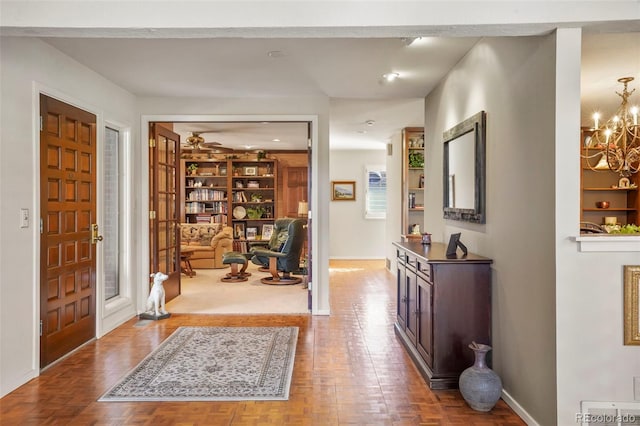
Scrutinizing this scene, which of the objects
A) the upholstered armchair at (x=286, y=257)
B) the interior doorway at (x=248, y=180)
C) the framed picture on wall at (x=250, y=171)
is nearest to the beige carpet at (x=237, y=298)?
the upholstered armchair at (x=286, y=257)

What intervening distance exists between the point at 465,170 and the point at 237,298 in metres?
3.47

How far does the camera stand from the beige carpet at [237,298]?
5.09m

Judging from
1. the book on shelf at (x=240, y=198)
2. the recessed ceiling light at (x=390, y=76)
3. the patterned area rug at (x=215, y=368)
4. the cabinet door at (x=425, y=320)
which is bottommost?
the patterned area rug at (x=215, y=368)

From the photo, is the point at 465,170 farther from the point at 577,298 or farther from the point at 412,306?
the point at 577,298

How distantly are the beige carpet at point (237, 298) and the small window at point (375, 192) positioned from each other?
11.7 feet

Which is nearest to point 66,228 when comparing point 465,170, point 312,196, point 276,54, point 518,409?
point 276,54

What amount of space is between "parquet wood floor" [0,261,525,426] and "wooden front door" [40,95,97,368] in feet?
0.81

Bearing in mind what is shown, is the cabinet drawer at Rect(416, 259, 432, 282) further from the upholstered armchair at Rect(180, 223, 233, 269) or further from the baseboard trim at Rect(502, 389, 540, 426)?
the upholstered armchair at Rect(180, 223, 233, 269)

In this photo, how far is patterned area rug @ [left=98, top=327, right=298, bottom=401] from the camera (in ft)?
9.15

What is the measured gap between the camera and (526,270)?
2.48 m

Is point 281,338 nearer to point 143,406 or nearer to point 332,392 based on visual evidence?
point 332,392

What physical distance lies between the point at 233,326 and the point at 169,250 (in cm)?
162

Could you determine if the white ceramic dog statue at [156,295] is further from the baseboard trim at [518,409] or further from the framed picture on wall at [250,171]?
the framed picture on wall at [250,171]

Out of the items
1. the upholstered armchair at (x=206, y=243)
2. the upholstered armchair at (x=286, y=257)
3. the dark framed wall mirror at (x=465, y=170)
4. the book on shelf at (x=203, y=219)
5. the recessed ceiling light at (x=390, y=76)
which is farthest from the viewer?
the book on shelf at (x=203, y=219)
